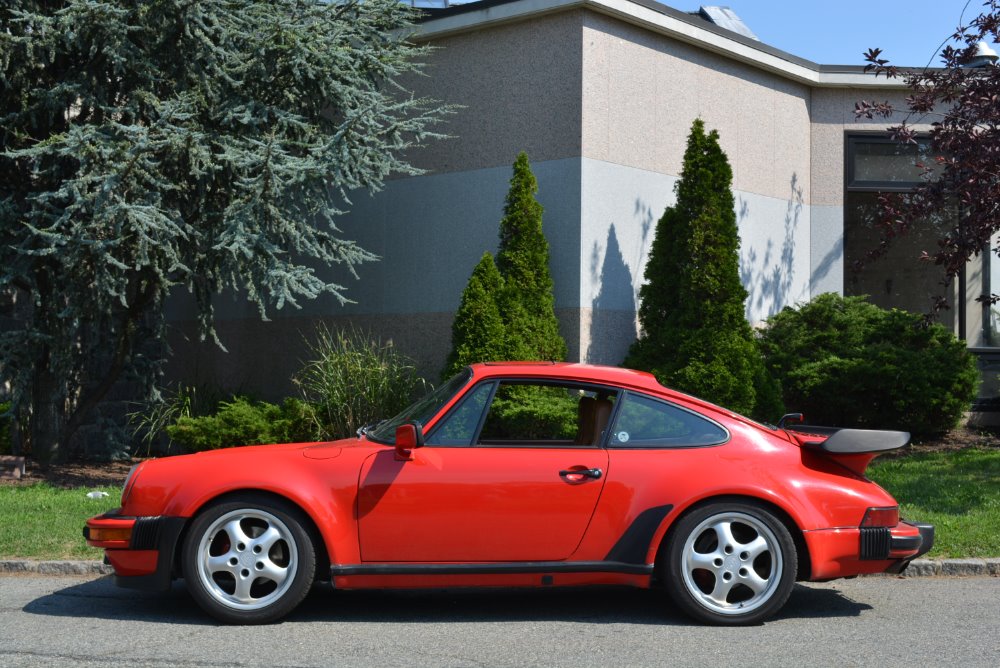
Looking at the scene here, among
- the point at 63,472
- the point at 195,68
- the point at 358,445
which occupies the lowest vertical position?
the point at 63,472

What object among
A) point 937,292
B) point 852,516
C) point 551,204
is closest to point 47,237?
point 551,204

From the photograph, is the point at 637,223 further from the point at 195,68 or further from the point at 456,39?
the point at 195,68

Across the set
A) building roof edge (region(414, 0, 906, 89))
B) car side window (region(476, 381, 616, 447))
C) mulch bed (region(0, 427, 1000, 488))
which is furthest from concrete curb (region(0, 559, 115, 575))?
building roof edge (region(414, 0, 906, 89))

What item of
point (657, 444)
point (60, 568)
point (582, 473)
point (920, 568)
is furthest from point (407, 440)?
point (920, 568)

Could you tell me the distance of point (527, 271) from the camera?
12094 mm

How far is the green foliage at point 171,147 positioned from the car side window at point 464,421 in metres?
5.36

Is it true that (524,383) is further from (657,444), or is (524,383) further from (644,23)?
(644,23)

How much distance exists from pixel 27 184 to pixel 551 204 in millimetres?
5734

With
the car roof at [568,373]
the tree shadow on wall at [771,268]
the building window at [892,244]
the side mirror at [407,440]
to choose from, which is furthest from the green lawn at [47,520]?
the building window at [892,244]

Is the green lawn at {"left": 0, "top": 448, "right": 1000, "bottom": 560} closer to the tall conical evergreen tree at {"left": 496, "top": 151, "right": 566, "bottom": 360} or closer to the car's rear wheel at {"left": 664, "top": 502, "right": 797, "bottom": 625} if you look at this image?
the car's rear wheel at {"left": 664, "top": 502, "right": 797, "bottom": 625}

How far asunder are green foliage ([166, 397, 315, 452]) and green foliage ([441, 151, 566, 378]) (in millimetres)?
1673

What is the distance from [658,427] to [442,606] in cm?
166

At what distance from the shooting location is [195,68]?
38.0 ft

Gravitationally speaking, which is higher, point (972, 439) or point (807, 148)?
point (807, 148)
